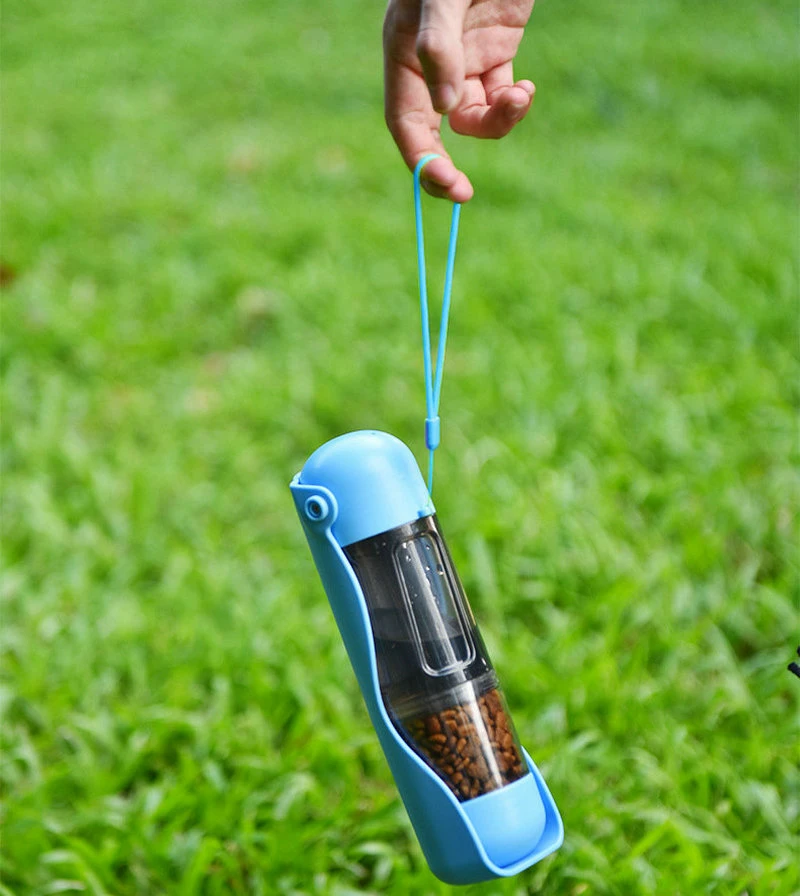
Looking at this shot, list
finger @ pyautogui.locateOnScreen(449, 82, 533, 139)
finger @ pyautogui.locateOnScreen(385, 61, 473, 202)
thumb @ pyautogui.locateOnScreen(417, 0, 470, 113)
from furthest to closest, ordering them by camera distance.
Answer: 1. finger @ pyautogui.locateOnScreen(385, 61, 473, 202)
2. finger @ pyautogui.locateOnScreen(449, 82, 533, 139)
3. thumb @ pyautogui.locateOnScreen(417, 0, 470, 113)

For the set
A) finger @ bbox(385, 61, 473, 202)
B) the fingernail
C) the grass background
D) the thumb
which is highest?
the thumb

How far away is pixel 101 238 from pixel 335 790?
305cm

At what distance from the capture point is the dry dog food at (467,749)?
1.24 m

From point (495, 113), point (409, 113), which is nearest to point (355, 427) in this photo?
point (409, 113)

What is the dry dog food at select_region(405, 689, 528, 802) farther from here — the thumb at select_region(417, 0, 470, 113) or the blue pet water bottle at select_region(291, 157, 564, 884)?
the thumb at select_region(417, 0, 470, 113)

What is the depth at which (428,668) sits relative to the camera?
1.28m

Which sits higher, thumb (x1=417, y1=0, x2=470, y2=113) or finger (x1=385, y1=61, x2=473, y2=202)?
thumb (x1=417, y1=0, x2=470, y2=113)

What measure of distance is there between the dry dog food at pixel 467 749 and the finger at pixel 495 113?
69 cm

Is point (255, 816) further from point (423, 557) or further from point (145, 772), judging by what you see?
point (423, 557)

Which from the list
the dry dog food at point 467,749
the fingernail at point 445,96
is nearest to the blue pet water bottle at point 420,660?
the dry dog food at point 467,749

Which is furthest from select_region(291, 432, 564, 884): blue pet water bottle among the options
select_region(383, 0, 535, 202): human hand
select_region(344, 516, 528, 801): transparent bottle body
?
select_region(383, 0, 535, 202): human hand

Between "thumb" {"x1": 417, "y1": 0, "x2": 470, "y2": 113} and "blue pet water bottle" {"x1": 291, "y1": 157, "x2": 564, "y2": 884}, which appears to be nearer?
"thumb" {"x1": 417, "y1": 0, "x2": 470, "y2": 113}

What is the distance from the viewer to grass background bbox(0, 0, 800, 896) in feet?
6.20

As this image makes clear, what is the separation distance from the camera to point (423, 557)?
129 centimetres
